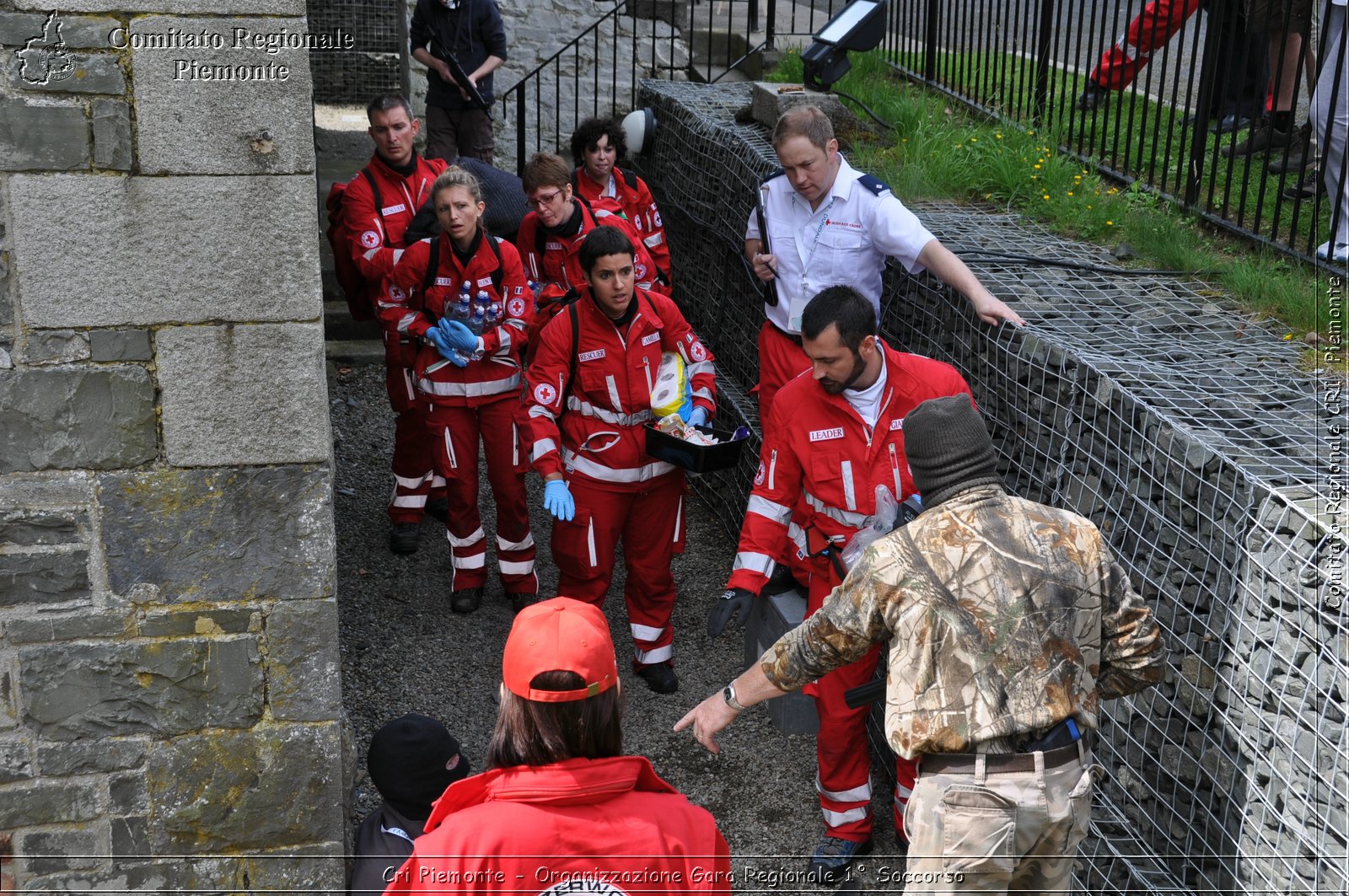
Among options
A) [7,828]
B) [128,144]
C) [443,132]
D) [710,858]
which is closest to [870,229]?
[128,144]

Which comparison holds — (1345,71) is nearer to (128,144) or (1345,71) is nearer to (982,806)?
(982,806)

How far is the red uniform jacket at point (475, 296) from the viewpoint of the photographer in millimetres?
5730

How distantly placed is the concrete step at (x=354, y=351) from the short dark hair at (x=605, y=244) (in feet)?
13.8

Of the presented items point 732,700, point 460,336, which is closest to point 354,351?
point 460,336

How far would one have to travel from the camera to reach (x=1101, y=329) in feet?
14.8

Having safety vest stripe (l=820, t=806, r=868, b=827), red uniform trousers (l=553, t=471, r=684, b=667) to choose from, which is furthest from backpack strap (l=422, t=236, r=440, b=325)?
safety vest stripe (l=820, t=806, r=868, b=827)

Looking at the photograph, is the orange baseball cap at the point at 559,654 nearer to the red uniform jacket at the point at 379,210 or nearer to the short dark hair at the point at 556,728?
the short dark hair at the point at 556,728

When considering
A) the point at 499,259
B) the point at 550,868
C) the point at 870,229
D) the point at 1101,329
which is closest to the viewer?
the point at 550,868

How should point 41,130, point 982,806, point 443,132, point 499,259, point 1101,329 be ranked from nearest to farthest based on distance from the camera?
point 982,806
point 41,130
point 1101,329
point 499,259
point 443,132

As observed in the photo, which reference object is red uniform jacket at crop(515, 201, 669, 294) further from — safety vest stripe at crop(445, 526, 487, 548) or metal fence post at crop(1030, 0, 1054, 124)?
metal fence post at crop(1030, 0, 1054, 124)

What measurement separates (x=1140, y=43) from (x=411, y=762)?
5462 mm

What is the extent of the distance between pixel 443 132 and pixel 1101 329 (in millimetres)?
5634

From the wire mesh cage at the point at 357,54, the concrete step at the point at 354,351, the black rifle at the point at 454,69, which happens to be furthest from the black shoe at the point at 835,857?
the wire mesh cage at the point at 357,54

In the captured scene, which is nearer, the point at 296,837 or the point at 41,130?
the point at 41,130
